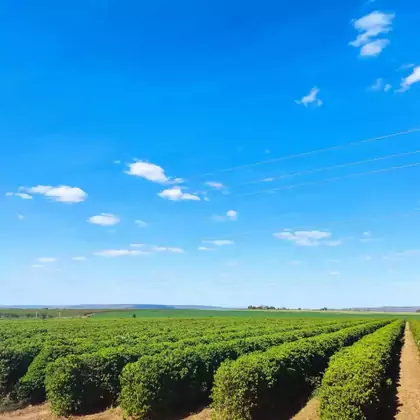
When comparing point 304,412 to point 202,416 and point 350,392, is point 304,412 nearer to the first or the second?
point 202,416

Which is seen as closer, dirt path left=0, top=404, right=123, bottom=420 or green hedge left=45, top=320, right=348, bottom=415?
dirt path left=0, top=404, right=123, bottom=420

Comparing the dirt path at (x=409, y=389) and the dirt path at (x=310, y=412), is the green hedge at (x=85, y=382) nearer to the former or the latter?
the dirt path at (x=310, y=412)

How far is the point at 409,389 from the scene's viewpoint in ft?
60.8

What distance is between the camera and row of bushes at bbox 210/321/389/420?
12.0m

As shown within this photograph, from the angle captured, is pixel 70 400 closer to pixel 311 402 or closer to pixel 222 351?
pixel 222 351

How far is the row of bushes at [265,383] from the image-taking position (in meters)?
12.0

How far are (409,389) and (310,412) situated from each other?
6.98 metres

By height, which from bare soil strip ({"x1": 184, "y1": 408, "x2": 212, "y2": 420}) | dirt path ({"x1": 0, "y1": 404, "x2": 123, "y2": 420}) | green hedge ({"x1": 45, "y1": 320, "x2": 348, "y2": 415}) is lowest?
dirt path ({"x1": 0, "y1": 404, "x2": 123, "y2": 420})

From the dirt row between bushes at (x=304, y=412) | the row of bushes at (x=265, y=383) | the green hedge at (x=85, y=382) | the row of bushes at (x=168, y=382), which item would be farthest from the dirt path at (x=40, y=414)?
the row of bushes at (x=265, y=383)

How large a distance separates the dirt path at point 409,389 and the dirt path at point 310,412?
8.65ft

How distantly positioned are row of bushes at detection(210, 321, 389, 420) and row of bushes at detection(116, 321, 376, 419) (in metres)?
0.45

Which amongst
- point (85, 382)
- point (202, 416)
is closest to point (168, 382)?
point (202, 416)

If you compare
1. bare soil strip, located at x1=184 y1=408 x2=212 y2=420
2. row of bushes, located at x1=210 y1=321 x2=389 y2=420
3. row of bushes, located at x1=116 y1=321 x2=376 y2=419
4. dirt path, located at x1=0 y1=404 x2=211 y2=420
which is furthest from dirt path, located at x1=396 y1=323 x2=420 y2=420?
row of bushes, located at x1=116 y1=321 x2=376 y2=419

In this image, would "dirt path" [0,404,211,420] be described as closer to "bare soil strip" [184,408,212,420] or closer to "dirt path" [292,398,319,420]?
"bare soil strip" [184,408,212,420]
